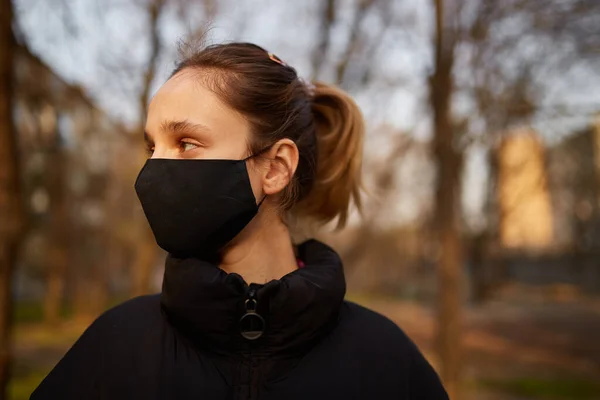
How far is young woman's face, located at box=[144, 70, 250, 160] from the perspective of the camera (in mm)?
1583

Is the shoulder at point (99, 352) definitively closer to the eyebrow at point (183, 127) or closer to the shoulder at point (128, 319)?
the shoulder at point (128, 319)

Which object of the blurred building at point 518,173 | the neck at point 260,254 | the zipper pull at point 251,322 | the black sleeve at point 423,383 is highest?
the blurred building at point 518,173

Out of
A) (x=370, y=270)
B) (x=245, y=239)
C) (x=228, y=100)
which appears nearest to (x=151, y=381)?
(x=245, y=239)

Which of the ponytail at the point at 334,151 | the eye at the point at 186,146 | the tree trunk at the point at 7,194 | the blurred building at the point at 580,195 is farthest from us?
the blurred building at the point at 580,195

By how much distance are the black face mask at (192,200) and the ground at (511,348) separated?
5.06m

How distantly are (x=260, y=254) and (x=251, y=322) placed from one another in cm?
27

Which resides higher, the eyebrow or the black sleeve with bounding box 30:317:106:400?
the eyebrow

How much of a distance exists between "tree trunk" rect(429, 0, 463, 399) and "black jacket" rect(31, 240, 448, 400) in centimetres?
359

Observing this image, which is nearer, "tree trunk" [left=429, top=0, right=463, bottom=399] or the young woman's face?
the young woman's face

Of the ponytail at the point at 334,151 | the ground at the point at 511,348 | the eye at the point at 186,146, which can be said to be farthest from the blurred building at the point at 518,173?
the eye at the point at 186,146

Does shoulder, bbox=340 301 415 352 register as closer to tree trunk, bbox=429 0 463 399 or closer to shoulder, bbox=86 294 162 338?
shoulder, bbox=86 294 162 338

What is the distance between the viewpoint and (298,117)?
1836 millimetres

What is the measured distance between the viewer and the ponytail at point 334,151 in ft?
6.69

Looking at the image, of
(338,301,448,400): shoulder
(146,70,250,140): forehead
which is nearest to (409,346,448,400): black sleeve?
(338,301,448,400): shoulder
